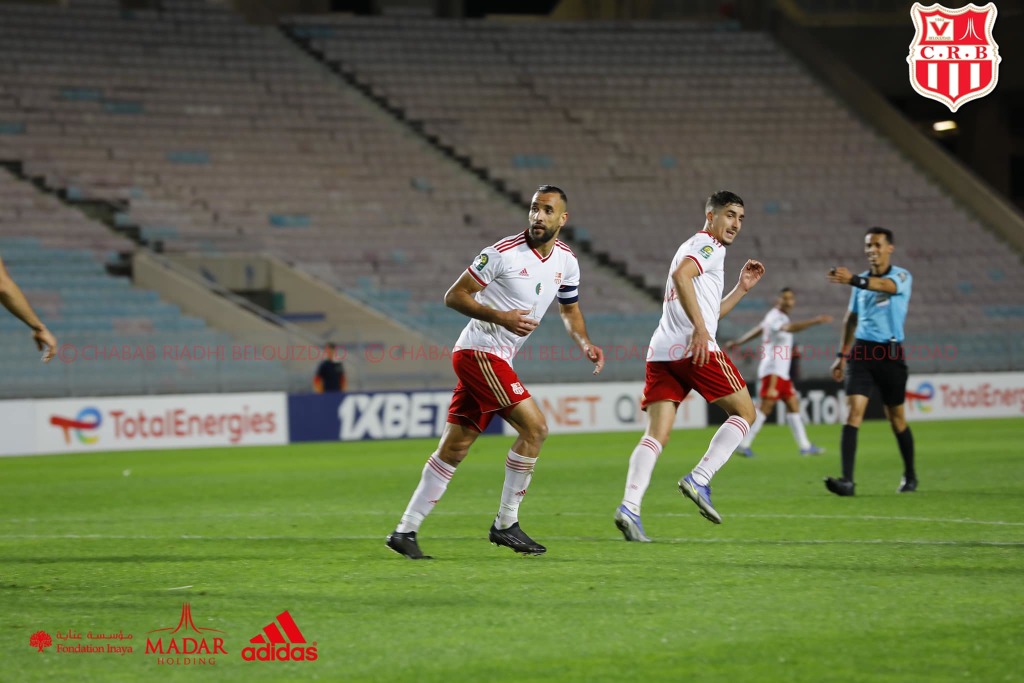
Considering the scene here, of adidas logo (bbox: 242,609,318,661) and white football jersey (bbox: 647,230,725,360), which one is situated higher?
white football jersey (bbox: 647,230,725,360)

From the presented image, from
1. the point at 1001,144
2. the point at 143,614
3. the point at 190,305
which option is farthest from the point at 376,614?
the point at 1001,144

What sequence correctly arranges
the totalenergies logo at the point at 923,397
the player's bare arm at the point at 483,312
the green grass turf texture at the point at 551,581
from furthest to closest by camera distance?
1. the totalenergies logo at the point at 923,397
2. the player's bare arm at the point at 483,312
3. the green grass turf texture at the point at 551,581

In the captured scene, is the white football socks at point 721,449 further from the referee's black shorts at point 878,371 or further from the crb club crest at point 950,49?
the crb club crest at point 950,49

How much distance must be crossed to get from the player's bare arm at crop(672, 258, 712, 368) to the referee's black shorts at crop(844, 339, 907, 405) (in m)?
4.07

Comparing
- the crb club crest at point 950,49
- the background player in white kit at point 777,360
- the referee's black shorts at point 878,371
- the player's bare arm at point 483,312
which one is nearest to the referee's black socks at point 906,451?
the referee's black shorts at point 878,371

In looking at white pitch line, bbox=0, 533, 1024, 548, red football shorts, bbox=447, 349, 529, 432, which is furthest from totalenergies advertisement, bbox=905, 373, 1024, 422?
red football shorts, bbox=447, 349, 529, 432

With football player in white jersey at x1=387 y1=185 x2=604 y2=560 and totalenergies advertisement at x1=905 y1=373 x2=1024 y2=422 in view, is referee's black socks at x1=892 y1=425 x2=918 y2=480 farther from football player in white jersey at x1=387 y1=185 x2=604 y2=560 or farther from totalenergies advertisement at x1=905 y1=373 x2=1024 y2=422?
totalenergies advertisement at x1=905 y1=373 x2=1024 y2=422

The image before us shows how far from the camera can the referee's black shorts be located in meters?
12.9

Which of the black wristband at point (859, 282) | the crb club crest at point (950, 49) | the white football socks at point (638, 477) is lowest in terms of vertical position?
the white football socks at point (638, 477)

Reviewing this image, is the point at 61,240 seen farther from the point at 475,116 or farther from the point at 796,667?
the point at 796,667

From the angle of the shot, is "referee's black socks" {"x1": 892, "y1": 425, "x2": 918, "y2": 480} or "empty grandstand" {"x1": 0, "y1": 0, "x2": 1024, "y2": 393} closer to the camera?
"referee's black socks" {"x1": 892, "y1": 425, "x2": 918, "y2": 480}

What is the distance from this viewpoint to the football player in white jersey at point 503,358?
850cm

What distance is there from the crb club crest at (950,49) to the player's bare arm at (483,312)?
2139 centimetres

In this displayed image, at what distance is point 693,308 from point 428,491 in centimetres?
208
